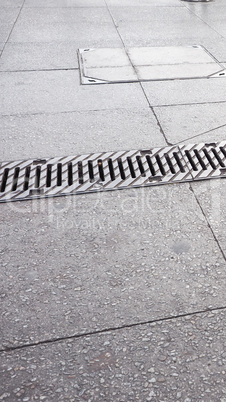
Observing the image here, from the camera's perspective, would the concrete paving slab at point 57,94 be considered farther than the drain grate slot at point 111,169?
Yes

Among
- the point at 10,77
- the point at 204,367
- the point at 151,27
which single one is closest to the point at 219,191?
the point at 204,367

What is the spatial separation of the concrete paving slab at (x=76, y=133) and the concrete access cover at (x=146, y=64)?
0.91 m

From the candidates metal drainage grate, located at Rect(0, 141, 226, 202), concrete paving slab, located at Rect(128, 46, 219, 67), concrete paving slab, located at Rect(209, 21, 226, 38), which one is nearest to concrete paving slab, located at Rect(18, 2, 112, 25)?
concrete paving slab, located at Rect(209, 21, 226, 38)

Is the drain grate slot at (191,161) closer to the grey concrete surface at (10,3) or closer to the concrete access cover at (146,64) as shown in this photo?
the concrete access cover at (146,64)

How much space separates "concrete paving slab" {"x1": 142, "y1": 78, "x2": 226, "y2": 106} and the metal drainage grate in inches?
38.2

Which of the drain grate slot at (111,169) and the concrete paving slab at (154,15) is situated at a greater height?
the concrete paving slab at (154,15)

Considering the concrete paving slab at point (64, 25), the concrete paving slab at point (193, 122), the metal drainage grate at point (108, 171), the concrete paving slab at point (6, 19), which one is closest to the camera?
the metal drainage grate at point (108, 171)

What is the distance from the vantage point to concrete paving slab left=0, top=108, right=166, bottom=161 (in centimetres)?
313

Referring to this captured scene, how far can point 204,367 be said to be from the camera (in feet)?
5.38

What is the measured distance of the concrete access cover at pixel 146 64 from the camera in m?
4.46

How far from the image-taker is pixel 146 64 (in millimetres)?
4812

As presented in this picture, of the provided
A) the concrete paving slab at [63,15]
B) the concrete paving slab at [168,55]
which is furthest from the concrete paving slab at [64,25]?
the concrete paving slab at [168,55]

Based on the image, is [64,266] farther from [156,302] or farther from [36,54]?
[36,54]

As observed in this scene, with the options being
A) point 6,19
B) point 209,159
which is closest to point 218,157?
point 209,159
